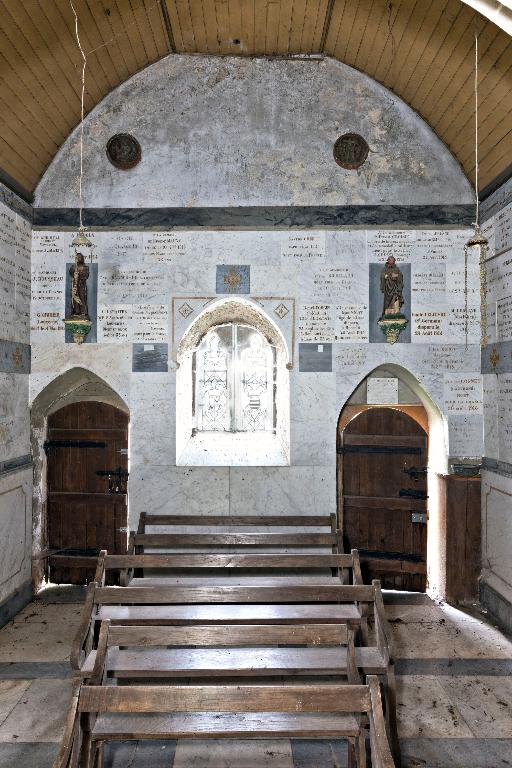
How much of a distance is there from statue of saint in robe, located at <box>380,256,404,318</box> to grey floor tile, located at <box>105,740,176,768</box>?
5461 millimetres

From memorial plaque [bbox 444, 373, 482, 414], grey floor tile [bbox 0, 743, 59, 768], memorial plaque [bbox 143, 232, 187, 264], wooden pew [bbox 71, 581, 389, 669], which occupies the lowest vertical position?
grey floor tile [bbox 0, 743, 59, 768]

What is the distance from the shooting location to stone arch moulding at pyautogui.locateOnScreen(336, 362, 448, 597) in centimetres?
758

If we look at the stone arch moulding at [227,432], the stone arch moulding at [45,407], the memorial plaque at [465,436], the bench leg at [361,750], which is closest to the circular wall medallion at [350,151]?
the stone arch moulding at [227,432]

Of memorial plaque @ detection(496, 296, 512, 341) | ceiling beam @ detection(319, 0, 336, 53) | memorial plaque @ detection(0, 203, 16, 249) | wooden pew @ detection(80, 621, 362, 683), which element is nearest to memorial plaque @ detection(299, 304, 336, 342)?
memorial plaque @ detection(496, 296, 512, 341)

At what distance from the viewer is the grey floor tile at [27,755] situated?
14.2 feet

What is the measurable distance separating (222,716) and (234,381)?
606 centimetres

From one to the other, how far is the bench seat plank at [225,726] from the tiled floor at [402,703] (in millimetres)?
843

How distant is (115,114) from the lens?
7691 mm

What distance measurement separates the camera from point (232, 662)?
4379 mm

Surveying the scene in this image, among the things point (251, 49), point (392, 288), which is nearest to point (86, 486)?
point (392, 288)

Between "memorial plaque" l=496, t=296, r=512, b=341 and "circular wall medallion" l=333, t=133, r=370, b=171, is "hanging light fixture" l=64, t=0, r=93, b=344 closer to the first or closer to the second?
"circular wall medallion" l=333, t=133, r=370, b=171

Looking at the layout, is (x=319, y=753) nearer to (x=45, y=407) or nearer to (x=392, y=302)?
(x=392, y=302)

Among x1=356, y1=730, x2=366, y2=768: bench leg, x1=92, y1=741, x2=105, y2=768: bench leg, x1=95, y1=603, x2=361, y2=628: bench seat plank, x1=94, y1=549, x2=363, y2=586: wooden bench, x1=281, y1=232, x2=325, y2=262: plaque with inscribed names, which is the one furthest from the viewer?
x1=281, y1=232, x2=325, y2=262: plaque with inscribed names

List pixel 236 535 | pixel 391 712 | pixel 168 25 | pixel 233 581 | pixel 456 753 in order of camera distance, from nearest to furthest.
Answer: pixel 391 712 → pixel 456 753 → pixel 233 581 → pixel 236 535 → pixel 168 25
